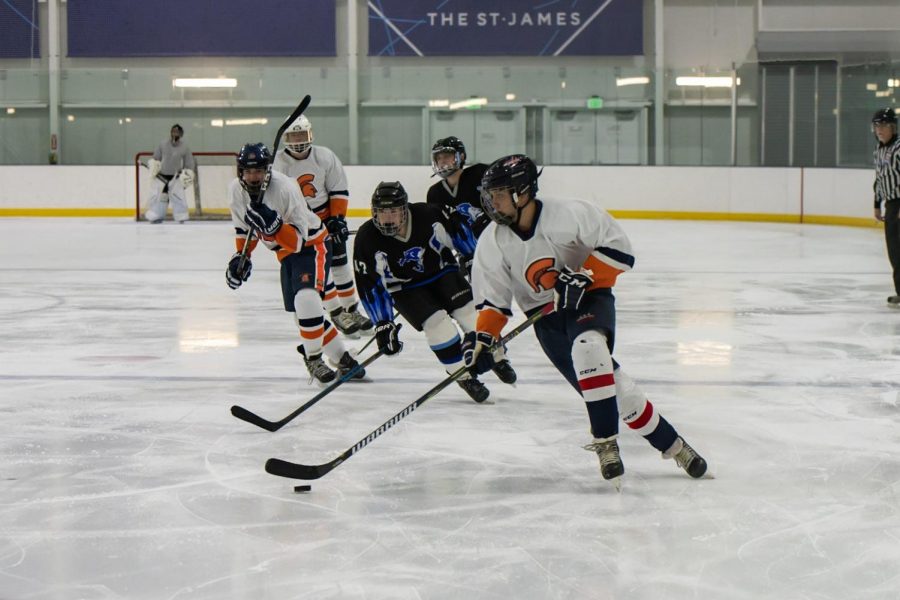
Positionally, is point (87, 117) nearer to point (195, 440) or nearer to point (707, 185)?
point (707, 185)

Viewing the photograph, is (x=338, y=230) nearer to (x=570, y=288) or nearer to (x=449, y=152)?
(x=449, y=152)

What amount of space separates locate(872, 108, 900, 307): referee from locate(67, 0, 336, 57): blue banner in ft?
38.4

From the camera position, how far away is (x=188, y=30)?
17.8m

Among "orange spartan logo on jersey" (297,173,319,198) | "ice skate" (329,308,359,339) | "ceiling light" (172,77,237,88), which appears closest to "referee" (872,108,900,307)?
"ice skate" (329,308,359,339)

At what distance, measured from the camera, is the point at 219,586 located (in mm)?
2545

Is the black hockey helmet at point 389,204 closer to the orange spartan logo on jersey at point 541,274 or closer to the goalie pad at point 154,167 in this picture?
the orange spartan logo on jersey at point 541,274

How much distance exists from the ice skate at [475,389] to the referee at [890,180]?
3.47 metres

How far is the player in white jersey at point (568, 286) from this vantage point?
3211mm

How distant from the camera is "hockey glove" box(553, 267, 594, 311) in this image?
314cm

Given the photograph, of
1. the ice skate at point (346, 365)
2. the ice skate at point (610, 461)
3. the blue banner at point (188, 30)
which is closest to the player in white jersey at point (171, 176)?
the blue banner at point (188, 30)

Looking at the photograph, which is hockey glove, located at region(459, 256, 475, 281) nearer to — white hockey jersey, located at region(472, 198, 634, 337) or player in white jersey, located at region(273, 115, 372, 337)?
player in white jersey, located at region(273, 115, 372, 337)

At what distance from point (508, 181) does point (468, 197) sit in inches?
75.8

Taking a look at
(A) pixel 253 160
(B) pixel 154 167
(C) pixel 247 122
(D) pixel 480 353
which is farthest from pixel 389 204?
(C) pixel 247 122

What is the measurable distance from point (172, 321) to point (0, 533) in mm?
3806
